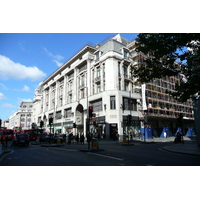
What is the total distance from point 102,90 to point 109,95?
3.02 metres

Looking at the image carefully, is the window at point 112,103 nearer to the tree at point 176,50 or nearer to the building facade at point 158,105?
the building facade at point 158,105

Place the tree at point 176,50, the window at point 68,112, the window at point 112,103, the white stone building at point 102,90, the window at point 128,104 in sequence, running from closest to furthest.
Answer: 1. the tree at point 176,50
2. the white stone building at point 102,90
3. the window at point 112,103
4. the window at point 128,104
5. the window at point 68,112

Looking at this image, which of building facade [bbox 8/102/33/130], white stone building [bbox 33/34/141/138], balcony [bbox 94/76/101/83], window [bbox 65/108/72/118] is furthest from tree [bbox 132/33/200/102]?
building facade [bbox 8/102/33/130]

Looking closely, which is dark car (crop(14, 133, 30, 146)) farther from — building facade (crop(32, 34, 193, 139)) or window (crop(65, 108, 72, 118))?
window (crop(65, 108, 72, 118))

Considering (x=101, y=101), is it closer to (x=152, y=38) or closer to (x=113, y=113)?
(x=113, y=113)

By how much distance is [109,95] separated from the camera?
33969 mm

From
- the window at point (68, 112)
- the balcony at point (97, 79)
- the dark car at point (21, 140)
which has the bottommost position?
the dark car at point (21, 140)

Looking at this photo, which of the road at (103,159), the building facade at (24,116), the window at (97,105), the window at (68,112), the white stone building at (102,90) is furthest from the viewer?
the building facade at (24,116)

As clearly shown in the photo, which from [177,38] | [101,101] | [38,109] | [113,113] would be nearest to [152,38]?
[177,38]

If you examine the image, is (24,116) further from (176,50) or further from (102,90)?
(176,50)

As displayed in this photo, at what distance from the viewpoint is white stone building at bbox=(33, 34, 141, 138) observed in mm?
33594

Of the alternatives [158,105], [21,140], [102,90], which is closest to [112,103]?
[102,90]

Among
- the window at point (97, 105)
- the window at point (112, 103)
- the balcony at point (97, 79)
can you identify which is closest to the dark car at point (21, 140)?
the window at point (97, 105)

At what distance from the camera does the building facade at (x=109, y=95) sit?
33844 mm
